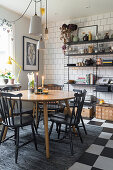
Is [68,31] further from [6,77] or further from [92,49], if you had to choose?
[6,77]

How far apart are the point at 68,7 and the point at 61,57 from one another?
4.96 ft

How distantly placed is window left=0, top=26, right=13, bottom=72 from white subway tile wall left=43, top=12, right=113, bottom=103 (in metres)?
1.40

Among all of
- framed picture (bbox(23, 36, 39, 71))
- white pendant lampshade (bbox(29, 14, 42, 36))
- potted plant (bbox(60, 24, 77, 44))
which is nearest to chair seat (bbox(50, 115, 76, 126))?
white pendant lampshade (bbox(29, 14, 42, 36))

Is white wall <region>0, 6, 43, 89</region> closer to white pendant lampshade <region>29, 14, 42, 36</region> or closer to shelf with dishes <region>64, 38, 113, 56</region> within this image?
shelf with dishes <region>64, 38, 113, 56</region>

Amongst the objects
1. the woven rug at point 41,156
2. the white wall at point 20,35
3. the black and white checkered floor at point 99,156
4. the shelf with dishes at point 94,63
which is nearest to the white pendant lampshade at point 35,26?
the woven rug at point 41,156

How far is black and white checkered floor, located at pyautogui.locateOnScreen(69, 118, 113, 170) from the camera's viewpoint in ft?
6.64

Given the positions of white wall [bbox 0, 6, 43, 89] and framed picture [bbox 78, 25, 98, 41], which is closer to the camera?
white wall [bbox 0, 6, 43, 89]

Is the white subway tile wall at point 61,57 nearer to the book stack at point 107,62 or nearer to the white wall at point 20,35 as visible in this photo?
the book stack at point 107,62

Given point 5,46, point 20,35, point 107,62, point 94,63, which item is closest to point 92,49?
point 94,63

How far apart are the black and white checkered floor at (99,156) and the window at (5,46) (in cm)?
276

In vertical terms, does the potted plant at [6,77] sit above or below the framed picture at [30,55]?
below

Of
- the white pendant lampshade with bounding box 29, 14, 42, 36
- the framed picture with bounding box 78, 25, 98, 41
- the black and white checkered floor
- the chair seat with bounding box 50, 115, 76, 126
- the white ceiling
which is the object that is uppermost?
the white ceiling

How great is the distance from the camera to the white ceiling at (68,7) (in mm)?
3707

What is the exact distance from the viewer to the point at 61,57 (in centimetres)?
514
